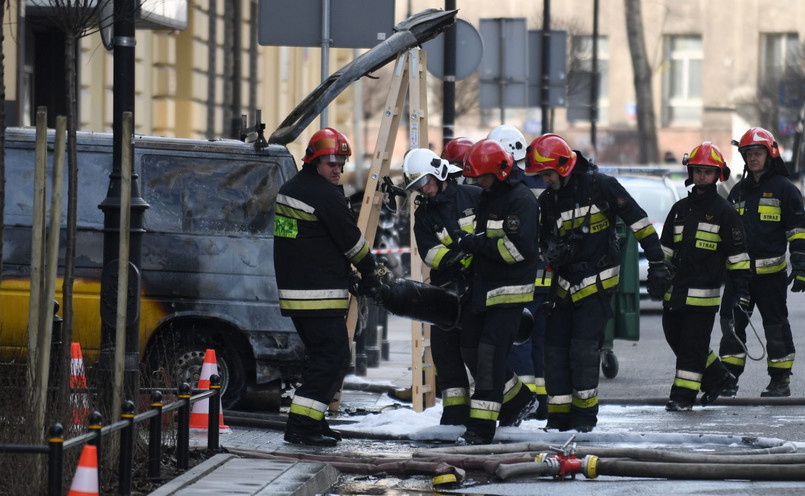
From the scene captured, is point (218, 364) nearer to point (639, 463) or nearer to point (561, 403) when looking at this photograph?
point (561, 403)

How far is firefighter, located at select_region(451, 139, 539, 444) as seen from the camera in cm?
877

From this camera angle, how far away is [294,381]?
10320 millimetres

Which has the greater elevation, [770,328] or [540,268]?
[540,268]

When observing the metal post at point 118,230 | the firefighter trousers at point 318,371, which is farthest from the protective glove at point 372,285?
the metal post at point 118,230

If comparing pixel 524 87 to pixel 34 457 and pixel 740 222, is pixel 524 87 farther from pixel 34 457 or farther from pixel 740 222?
pixel 34 457

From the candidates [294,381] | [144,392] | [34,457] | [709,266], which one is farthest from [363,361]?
[34,457]

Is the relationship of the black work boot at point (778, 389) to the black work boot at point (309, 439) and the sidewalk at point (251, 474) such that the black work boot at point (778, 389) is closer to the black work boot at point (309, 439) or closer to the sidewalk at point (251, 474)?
the sidewalk at point (251, 474)

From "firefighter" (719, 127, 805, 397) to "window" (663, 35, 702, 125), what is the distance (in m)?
51.4

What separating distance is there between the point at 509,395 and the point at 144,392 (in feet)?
7.39

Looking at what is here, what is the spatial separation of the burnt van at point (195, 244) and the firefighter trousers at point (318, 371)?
1.03 m

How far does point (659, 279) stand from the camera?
32.1 ft

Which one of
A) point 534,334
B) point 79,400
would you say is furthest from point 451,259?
point 79,400

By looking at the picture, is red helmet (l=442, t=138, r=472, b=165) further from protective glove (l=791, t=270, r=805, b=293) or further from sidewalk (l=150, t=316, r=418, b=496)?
protective glove (l=791, t=270, r=805, b=293)

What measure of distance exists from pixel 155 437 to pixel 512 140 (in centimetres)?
428
